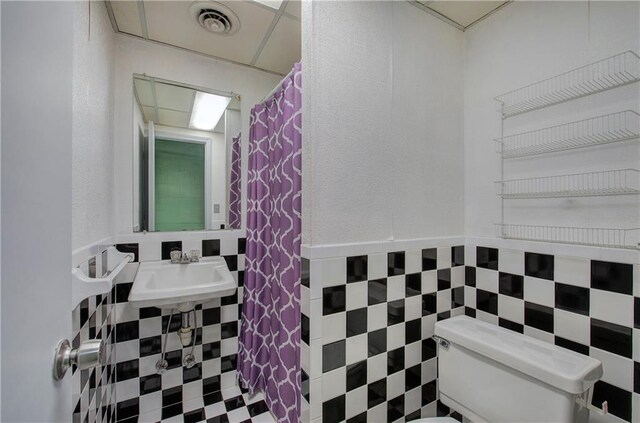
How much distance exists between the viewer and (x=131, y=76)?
5.00 ft

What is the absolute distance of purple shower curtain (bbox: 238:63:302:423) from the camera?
1.20 meters

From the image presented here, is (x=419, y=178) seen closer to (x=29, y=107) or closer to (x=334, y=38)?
(x=334, y=38)

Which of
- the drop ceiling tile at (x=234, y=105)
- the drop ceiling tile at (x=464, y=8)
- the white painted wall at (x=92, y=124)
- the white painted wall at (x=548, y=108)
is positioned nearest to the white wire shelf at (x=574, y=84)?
the white painted wall at (x=548, y=108)

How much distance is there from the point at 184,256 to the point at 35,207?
130 cm

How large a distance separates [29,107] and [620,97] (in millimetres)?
1658

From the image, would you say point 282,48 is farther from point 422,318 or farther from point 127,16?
point 422,318

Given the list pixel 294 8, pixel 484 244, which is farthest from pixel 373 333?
pixel 294 8

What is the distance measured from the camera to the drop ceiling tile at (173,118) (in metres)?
1.66

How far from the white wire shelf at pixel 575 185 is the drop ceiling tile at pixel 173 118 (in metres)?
1.88

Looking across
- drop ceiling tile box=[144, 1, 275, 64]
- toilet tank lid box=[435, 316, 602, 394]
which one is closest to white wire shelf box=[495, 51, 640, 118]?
toilet tank lid box=[435, 316, 602, 394]

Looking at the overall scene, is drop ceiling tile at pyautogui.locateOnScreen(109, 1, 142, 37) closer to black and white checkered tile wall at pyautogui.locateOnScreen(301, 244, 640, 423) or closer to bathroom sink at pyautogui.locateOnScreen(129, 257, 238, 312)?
bathroom sink at pyautogui.locateOnScreen(129, 257, 238, 312)

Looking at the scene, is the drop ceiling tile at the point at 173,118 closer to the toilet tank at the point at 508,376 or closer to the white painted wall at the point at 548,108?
the white painted wall at the point at 548,108

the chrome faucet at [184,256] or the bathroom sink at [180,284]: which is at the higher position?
the chrome faucet at [184,256]

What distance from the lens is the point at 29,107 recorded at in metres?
0.37
